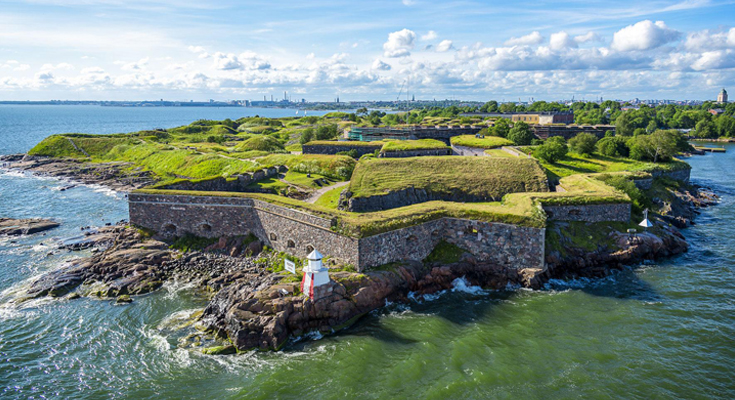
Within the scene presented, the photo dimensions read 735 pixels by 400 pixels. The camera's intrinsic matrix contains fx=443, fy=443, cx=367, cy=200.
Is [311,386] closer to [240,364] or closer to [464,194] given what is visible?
[240,364]

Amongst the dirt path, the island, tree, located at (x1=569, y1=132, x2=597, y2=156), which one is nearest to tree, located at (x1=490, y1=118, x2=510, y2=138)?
tree, located at (x1=569, y1=132, x2=597, y2=156)

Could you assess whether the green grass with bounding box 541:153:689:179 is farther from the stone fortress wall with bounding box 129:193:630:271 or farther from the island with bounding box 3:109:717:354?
the stone fortress wall with bounding box 129:193:630:271

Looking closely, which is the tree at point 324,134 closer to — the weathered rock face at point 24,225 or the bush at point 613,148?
the weathered rock face at point 24,225

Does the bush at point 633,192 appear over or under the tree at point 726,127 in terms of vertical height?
under

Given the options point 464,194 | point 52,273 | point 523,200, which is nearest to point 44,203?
point 52,273

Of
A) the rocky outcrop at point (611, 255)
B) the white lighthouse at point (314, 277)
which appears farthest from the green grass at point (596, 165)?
the white lighthouse at point (314, 277)

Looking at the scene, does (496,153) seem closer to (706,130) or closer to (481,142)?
(481,142)
